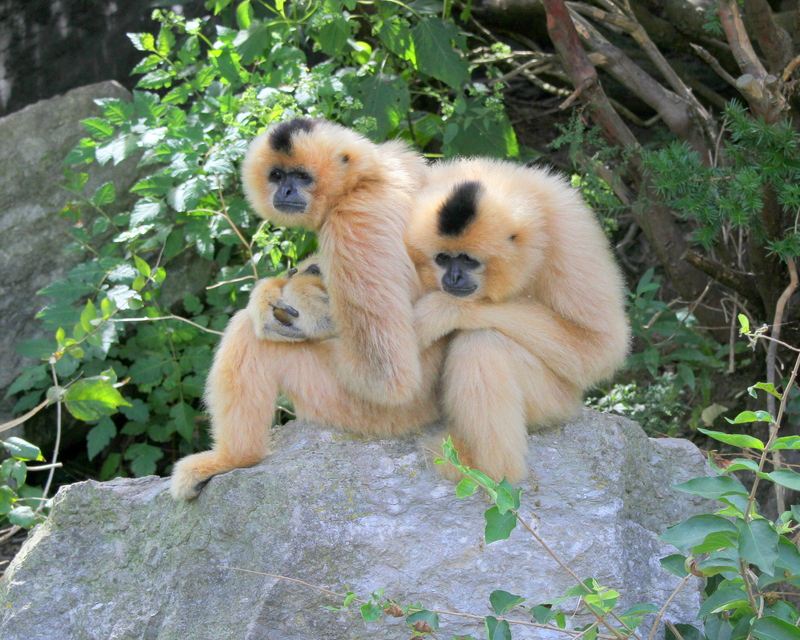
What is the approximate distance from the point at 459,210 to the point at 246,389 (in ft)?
3.49

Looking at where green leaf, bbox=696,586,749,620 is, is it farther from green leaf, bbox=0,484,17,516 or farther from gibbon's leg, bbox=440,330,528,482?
green leaf, bbox=0,484,17,516

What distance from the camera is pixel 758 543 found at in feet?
6.91

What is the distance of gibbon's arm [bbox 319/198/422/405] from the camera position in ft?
9.78

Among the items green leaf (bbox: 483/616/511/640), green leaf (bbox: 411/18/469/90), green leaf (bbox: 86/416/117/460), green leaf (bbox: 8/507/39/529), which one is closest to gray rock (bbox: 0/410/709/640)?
green leaf (bbox: 8/507/39/529)

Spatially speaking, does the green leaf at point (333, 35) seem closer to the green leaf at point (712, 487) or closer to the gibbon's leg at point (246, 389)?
the gibbon's leg at point (246, 389)

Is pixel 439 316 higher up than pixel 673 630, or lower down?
higher up

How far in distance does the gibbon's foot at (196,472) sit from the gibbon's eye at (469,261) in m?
1.13

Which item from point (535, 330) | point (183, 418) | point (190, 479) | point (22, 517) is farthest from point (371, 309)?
point (183, 418)

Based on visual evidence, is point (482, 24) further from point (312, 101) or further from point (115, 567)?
point (115, 567)

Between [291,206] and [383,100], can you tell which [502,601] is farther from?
[383,100]

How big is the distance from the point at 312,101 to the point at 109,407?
196 cm

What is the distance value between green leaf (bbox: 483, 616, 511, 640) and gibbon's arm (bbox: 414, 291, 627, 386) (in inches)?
42.1

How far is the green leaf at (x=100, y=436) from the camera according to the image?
14.9ft

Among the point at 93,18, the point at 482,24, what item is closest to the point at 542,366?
the point at 482,24
